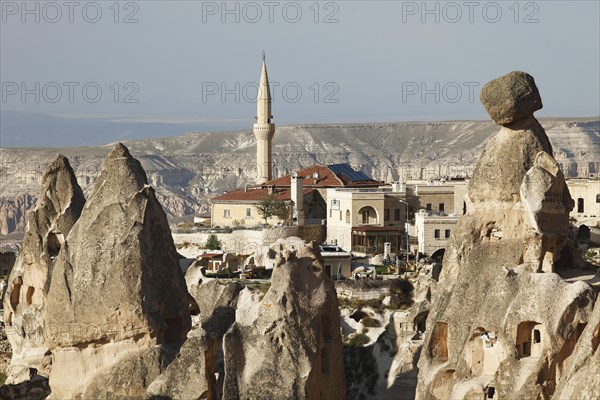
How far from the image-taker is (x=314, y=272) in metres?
35.7

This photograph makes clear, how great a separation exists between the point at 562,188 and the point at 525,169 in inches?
36.9

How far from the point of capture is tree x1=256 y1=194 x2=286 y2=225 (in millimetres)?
73000

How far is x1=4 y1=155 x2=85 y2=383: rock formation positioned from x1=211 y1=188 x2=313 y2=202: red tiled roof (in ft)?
94.1

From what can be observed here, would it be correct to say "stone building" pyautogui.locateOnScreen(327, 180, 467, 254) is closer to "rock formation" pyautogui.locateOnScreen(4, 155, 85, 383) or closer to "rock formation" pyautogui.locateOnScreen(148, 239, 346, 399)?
"rock formation" pyautogui.locateOnScreen(4, 155, 85, 383)

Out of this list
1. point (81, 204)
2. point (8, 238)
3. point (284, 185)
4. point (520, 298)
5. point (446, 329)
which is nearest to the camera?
point (520, 298)

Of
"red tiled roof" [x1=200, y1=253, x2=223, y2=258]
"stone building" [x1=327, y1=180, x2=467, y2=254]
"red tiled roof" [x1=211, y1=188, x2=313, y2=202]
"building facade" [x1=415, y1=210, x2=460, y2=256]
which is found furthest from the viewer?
"red tiled roof" [x1=211, y1=188, x2=313, y2=202]

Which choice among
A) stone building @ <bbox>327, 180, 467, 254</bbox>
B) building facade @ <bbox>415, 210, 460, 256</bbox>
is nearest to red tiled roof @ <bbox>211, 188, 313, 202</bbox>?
stone building @ <bbox>327, 180, 467, 254</bbox>

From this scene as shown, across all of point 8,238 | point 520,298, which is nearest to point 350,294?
point 520,298

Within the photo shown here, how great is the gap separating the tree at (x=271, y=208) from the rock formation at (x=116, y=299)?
111ft

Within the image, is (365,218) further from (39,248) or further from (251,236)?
(39,248)

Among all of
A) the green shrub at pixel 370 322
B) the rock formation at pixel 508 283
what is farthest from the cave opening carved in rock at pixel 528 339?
the green shrub at pixel 370 322

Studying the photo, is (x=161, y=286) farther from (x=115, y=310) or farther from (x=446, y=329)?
(x=446, y=329)

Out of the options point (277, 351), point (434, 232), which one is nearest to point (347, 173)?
point (434, 232)

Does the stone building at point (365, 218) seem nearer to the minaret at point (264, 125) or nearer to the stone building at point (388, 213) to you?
the stone building at point (388, 213)
